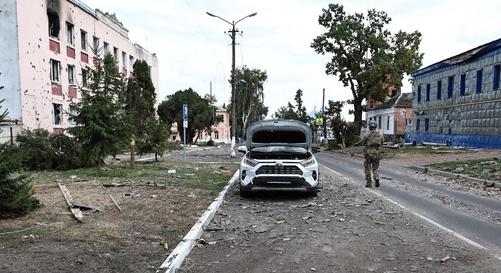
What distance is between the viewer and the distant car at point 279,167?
434 inches

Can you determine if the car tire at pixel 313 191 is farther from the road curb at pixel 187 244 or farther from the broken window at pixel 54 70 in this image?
the broken window at pixel 54 70

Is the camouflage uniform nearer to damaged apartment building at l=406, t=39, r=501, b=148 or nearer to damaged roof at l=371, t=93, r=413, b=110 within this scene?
damaged apartment building at l=406, t=39, r=501, b=148

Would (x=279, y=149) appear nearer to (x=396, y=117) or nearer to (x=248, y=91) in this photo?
(x=396, y=117)

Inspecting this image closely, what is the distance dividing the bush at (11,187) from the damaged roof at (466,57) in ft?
91.9

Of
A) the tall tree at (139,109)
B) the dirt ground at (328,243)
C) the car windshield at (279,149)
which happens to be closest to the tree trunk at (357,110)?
the tall tree at (139,109)

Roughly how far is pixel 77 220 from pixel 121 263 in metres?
2.61

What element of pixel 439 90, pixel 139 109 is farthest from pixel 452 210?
pixel 439 90

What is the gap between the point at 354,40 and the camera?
46.0 meters

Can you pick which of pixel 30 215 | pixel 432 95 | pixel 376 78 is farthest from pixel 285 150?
pixel 376 78

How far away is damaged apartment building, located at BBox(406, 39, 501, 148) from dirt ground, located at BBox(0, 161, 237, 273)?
2317 centimetres

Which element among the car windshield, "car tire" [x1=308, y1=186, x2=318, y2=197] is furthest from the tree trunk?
"car tire" [x1=308, y1=186, x2=318, y2=197]

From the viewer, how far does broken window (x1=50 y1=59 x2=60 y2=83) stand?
28541 millimetres

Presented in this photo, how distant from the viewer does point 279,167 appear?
434 inches

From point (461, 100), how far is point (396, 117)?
1970cm
